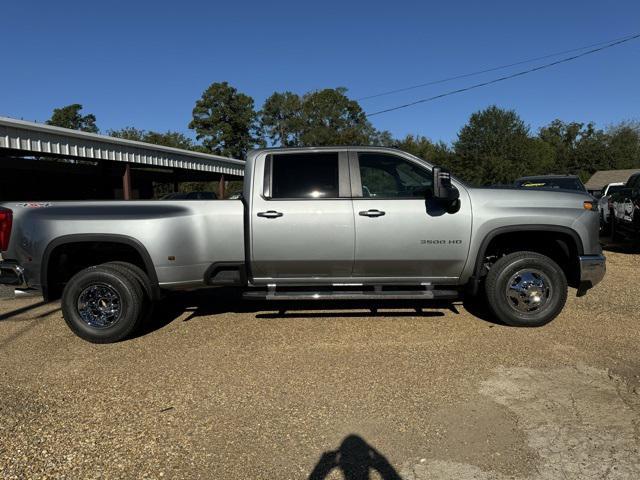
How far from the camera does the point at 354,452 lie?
3064mm

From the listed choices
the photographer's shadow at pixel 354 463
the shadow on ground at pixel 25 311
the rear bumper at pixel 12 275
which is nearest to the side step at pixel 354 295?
the photographer's shadow at pixel 354 463

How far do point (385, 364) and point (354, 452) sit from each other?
1440 mm

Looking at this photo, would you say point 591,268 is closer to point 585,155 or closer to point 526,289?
point 526,289

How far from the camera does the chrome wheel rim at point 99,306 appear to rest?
5.15 m

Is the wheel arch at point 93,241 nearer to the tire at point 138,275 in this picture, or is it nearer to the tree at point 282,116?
the tire at point 138,275

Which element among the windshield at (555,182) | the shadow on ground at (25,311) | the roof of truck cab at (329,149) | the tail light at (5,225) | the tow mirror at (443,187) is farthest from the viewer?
the windshield at (555,182)

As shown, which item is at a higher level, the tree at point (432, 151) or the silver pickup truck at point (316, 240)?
the tree at point (432, 151)

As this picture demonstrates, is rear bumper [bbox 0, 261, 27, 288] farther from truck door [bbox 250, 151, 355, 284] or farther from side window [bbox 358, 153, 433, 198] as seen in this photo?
side window [bbox 358, 153, 433, 198]

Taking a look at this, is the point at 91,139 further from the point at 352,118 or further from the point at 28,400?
the point at 352,118

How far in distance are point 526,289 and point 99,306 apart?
14.8 feet

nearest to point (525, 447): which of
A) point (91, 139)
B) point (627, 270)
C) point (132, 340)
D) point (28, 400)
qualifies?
point (28, 400)

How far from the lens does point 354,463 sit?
2.94 meters

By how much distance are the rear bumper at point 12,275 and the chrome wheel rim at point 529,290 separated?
504 centimetres

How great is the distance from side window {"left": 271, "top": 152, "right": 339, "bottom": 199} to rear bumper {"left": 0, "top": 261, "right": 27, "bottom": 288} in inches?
106
